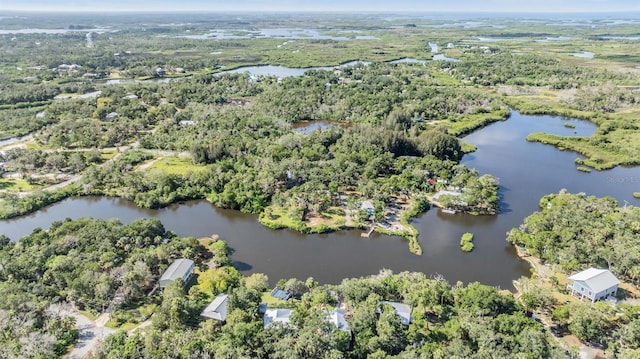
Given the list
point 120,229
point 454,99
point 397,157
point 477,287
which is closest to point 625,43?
point 454,99

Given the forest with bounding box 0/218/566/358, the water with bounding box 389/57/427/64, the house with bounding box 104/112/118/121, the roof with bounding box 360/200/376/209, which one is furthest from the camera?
the water with bounding box 389/57/427/64

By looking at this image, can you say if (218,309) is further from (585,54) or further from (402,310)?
(585,54)

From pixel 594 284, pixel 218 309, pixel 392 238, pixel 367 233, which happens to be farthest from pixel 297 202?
pixel 594 284

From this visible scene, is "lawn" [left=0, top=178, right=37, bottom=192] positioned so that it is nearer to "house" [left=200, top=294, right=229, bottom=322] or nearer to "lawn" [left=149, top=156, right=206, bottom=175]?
"lawn" [left=149, top=156, right=206, bottom=175]

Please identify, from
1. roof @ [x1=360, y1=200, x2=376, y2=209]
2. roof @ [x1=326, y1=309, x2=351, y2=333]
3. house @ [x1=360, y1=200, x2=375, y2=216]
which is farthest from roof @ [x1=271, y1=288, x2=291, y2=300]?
roof @ [x1=360, y1=200, x2=376, y2=209]

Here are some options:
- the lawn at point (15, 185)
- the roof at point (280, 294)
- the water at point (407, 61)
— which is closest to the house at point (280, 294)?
the roof at point (280, 294)

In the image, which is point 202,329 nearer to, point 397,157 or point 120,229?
point 120,229
